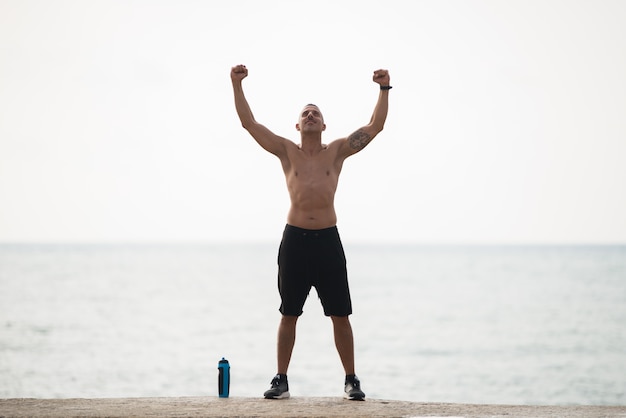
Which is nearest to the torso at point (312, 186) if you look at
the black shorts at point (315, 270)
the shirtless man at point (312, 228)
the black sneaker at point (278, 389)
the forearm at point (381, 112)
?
the shirtless man at point (312, 228)

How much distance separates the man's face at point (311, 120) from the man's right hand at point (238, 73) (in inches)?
24.2

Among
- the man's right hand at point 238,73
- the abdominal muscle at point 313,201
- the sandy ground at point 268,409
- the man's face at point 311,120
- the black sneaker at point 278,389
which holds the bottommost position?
the sandy ground at point 268,409

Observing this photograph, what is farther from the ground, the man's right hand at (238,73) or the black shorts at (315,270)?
the man's right hand at (238,73)

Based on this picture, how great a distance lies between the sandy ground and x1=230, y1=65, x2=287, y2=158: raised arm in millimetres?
2190

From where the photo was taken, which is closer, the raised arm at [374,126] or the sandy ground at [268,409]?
the sandy ground at [268,409]

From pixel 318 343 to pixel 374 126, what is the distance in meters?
21.9

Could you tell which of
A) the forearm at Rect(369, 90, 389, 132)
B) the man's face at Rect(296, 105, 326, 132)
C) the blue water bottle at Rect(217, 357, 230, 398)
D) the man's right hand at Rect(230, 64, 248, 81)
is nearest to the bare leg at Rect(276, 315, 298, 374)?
the blue water bottle at Rect(217, 357, 230, 398)

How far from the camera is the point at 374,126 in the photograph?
7094 millimetres

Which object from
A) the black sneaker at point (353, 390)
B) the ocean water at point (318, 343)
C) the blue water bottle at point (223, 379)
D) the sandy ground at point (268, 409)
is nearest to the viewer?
the sandy ground at point (268, 409)

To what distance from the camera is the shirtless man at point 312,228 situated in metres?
6.88

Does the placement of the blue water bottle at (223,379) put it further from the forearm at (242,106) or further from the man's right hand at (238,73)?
the man's right hand at (238,73)

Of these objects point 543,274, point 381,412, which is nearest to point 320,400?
point 381,412

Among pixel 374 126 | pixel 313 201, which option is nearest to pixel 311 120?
pixel 374 126

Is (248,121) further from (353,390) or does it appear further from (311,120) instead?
(353,390)
